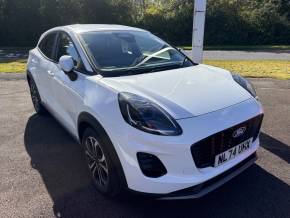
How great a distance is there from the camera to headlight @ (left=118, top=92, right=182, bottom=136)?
8.43 feet

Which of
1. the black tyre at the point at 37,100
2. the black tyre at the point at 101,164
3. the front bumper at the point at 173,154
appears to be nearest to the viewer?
the front bumper at the point at 173,154

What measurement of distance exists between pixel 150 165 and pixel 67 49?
211cm

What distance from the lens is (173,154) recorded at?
2.52 meters

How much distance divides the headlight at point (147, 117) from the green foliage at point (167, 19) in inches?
828

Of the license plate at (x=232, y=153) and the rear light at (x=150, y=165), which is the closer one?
the rear light at (x=150, y=165)

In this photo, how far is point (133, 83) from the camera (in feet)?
10.1

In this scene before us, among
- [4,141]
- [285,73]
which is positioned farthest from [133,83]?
[285,73]

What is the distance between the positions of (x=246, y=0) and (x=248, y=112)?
24127 mm

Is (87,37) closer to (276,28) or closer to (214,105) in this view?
(214,105)

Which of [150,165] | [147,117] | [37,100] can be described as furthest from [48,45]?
[150,165]

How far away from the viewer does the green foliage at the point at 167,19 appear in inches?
887

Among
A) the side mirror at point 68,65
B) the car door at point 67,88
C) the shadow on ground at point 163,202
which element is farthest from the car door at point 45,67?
the shadow on ground at point 163,202

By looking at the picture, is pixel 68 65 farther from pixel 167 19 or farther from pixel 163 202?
pixel 167 19

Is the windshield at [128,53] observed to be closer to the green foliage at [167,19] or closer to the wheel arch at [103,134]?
the wheel arch at [103,134]
